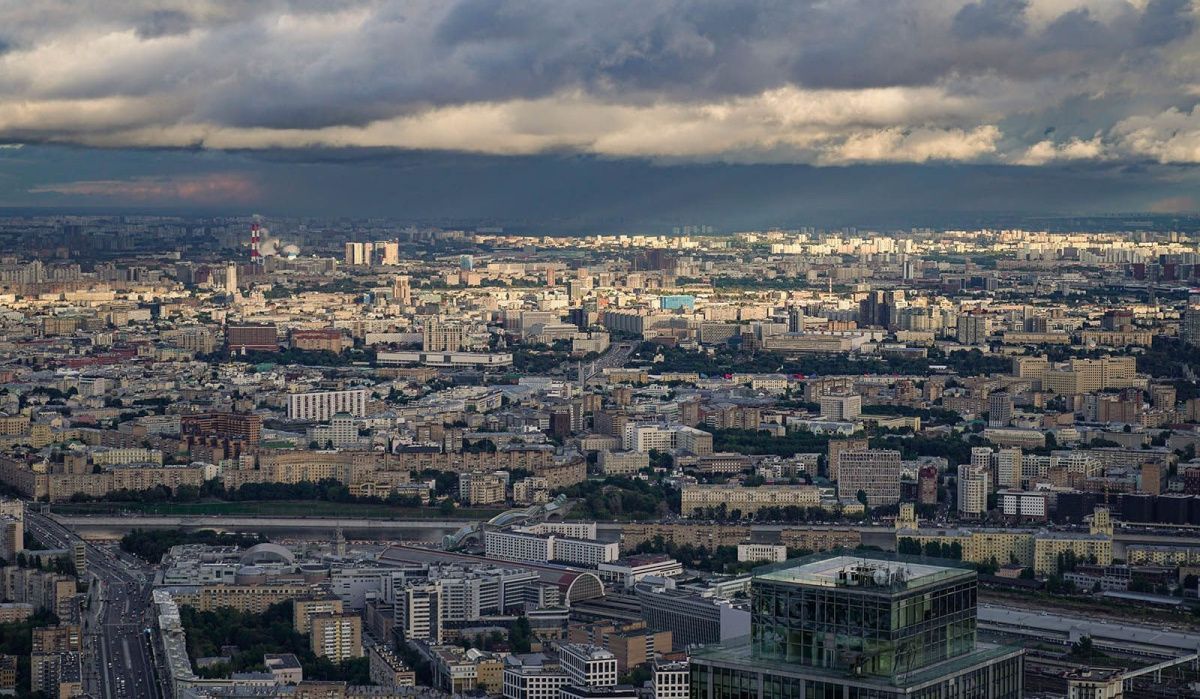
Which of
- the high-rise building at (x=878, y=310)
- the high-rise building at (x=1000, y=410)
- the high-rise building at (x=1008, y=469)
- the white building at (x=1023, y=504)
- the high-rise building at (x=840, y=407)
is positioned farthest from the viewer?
the high-rise building at (x=878, y=310)

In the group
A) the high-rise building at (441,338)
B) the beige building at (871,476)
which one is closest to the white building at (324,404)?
the beige building at (871,476)

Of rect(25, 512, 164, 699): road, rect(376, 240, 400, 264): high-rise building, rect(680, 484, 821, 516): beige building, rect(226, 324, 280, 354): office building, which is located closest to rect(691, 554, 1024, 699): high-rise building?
rect(25, 512, 164, 699): road

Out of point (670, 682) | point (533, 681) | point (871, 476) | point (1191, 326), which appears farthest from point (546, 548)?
point (1191, 326)

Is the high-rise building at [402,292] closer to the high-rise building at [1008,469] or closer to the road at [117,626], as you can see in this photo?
the high-rise building at [1008,469]

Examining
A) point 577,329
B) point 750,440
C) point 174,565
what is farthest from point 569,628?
point 577,329

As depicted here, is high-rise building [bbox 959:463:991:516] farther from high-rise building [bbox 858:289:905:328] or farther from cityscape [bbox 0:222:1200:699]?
high-rise building [bbox 858:289:905:328]

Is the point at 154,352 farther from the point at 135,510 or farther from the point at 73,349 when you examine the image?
the point at 135,510
